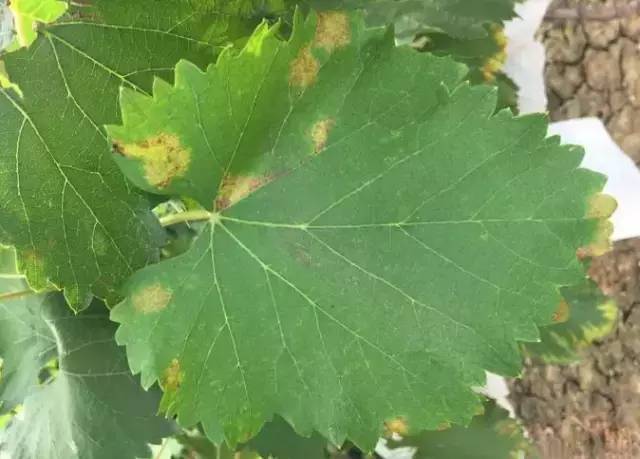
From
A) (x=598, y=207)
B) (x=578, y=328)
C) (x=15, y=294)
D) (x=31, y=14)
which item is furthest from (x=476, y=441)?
(x=31, y=14)

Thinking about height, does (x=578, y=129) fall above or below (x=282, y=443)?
above

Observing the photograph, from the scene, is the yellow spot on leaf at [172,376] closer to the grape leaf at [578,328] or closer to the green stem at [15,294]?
the green stem at [15,294]

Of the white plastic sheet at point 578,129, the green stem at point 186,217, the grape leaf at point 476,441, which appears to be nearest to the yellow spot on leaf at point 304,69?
the green stem at point 186,217

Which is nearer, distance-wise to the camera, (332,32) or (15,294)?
(332,32)

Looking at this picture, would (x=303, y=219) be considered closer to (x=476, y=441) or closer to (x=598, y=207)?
(x=598, y=207)

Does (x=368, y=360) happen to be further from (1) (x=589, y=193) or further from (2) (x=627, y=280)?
(2) (x=627, y=280)
